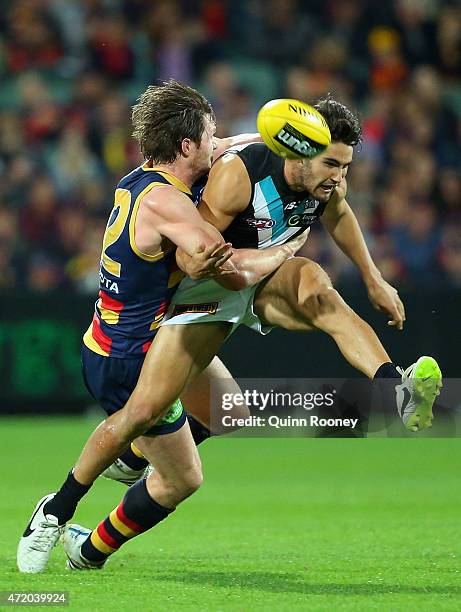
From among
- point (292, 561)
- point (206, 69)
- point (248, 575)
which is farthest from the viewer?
point (206, 69)

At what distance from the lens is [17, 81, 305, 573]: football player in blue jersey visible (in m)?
5.61

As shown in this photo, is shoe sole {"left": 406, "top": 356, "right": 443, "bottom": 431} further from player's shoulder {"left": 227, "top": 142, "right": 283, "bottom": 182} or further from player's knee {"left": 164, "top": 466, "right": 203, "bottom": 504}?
player's shoulder {"left": 227, "top": 142, "right": 283, "bottom": 182}

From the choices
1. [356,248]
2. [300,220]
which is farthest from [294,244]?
[356,248]

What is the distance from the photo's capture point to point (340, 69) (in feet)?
46.4

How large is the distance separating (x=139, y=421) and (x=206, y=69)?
30.1 feet

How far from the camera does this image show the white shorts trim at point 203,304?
5.84 meters

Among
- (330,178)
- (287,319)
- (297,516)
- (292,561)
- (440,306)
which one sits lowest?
(440,306)

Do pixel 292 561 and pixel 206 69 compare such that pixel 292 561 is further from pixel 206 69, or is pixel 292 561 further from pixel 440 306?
pixel 206 69

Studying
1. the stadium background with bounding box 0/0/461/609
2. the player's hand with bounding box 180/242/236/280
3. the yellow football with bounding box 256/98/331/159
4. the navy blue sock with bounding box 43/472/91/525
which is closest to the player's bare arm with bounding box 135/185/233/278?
the player's hand with bounding box 180/242/236/280

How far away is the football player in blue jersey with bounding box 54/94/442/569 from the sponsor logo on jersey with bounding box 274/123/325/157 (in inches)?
9.1

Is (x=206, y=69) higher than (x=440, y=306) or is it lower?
higher

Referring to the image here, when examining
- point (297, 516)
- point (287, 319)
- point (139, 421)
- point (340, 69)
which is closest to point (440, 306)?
point (340, 69)

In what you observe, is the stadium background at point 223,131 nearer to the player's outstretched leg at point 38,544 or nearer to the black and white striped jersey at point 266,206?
the black and white striped jersey at point 266,206

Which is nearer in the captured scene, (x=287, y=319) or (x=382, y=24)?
(x=287, y=319)
